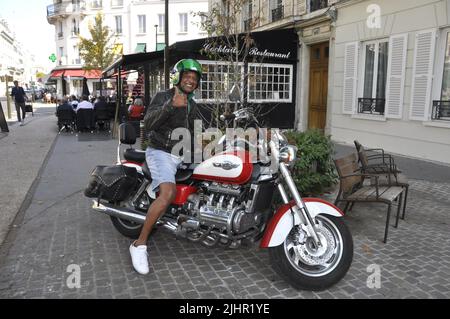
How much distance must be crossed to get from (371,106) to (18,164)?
872cm

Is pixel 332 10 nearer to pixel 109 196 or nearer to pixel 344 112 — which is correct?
pixel 344 112

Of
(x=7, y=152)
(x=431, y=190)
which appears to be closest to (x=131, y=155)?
(x=431, y=190)

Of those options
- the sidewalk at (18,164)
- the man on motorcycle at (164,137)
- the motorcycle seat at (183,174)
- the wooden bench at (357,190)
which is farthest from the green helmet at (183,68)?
the sidewalk at (18,164)

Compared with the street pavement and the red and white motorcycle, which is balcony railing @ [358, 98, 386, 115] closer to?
the street pavement

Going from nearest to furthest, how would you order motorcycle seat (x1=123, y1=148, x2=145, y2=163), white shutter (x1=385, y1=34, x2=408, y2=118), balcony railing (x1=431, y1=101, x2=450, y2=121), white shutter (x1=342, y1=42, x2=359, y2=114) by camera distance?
motorcycle seat (x1=123, y1=148, x2=145, y2=163)
balcony railing (x1=431, y1=101, x2=450, y2=121)
white shutter (x1=385, y1=34, x2=408, y2=118)
white shutter (x1=342, y1=42, x2=359, y2=114)

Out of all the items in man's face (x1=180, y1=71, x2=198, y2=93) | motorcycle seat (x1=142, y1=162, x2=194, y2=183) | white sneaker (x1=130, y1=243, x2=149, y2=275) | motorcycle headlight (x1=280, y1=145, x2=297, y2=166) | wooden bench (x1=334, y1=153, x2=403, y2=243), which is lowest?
white sneaker (x1=130, y1=243, x2=149, y2=275)

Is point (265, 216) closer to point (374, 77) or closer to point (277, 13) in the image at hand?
point (374, 77)

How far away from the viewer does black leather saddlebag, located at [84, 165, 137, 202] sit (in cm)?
417

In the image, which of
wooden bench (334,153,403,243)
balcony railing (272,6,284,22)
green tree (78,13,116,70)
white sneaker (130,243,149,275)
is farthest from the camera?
green tree (78,13,116,70)

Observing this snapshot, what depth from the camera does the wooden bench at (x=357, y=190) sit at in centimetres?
445

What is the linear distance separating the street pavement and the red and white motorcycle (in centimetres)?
23

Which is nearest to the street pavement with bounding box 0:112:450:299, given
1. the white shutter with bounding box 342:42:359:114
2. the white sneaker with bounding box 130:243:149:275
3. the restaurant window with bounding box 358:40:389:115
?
the white sneaker with bounding box 130:243:149:275

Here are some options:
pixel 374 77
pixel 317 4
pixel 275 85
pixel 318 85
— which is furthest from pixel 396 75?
pixel 275 85

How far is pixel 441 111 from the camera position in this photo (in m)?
8.79
